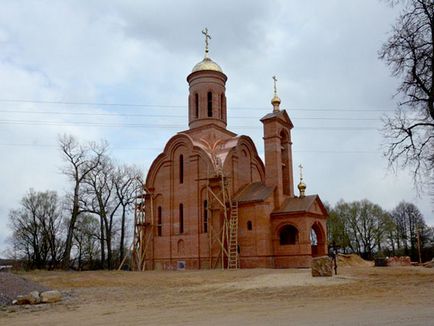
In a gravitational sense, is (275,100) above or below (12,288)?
above

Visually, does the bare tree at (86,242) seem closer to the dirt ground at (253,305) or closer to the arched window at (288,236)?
the arched window at (288,236)

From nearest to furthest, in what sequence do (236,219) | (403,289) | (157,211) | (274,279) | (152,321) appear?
(152,321) < (403,289) < (274,279) < (236,219) < (157,211)

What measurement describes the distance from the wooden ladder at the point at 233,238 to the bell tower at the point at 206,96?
7.47m

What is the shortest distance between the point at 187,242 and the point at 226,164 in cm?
553

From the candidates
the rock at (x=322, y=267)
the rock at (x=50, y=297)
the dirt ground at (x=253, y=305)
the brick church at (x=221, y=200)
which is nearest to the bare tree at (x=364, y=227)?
the brick church at (x=221, y=200)

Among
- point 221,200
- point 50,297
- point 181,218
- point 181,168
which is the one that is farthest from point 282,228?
point 50,297

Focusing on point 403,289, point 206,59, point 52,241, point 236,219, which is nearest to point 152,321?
point 403,289

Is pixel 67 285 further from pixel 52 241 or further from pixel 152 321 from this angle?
pixel 52 241

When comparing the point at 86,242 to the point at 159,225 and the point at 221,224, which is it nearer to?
the point at 159,225

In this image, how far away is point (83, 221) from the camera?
48500 millimetres

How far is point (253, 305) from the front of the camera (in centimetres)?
1128

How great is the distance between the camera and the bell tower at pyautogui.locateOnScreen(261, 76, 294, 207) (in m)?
29.6

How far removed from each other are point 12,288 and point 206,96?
21.4 metres

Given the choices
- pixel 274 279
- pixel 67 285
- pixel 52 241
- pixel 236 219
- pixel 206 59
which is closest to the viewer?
pixel 274 279
